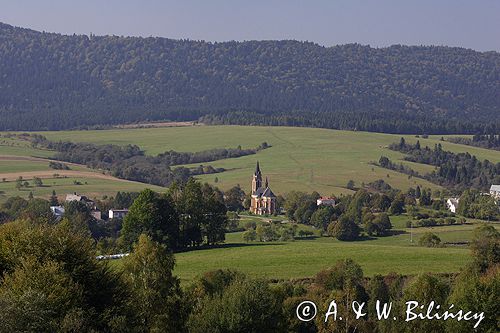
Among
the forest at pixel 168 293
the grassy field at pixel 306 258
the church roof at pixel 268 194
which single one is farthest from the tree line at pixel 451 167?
the forest at pixel 168 293

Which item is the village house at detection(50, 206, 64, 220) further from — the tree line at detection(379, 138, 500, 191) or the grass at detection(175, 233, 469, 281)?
the tree line at detection(379, 138, 500, 191)

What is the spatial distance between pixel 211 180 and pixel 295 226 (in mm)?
38449

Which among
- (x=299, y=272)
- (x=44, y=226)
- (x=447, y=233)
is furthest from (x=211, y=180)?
(x=44, y=226)

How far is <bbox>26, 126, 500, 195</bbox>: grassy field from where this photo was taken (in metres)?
130

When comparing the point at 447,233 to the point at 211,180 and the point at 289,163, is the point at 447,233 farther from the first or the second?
the point at 289,163

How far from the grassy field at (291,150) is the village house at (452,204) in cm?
1458

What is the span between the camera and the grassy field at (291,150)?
130 metres

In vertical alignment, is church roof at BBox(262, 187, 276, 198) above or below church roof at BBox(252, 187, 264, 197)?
above

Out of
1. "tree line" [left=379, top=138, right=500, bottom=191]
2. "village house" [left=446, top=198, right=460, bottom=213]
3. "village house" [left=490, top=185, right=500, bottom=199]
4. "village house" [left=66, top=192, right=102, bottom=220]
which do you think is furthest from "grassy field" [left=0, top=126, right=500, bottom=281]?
"village house" [left=446, top=198, right=460, bottom=213]

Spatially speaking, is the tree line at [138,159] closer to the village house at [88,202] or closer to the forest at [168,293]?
the village house at [88,202]

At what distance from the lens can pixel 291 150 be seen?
159375mm

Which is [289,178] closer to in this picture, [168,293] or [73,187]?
[73,187]

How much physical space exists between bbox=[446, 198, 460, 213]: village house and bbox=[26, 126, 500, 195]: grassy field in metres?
14.6

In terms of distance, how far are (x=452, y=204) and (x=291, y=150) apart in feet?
178
